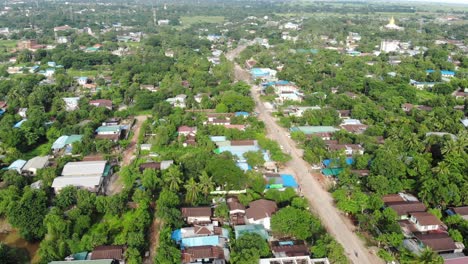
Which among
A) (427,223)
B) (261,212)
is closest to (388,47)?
(427,223)

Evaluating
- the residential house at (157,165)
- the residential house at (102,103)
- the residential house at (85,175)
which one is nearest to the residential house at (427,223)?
the residential house at (157,165)

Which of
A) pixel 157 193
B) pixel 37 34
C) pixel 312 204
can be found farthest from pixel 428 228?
pixel 37 34

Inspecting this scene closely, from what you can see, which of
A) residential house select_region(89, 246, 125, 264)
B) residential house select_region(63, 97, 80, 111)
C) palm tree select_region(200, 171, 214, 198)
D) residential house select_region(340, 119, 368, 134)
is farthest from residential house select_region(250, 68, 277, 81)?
residential house select_region(89, 246, 125, 264)

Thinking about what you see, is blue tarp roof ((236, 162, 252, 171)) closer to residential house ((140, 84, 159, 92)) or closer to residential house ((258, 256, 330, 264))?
residential house ((258, 256, 330, 264))

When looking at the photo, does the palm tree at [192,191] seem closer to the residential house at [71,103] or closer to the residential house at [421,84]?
the residential house at [71,103]

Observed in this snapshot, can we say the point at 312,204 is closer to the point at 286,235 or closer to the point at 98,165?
the point at 286,235

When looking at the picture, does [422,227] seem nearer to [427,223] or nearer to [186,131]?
[427,223]
